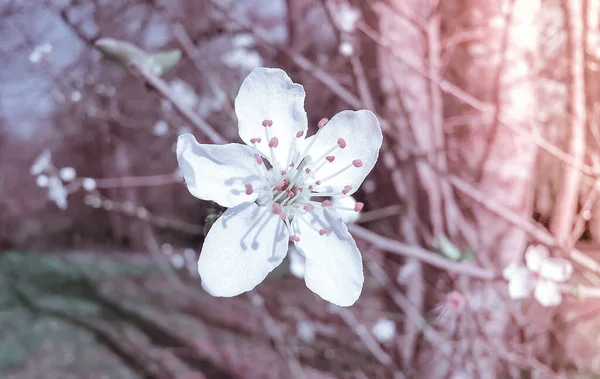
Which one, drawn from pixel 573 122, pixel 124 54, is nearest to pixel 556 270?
pixel 573 122

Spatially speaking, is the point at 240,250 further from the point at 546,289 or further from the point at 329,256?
the point at 546,289

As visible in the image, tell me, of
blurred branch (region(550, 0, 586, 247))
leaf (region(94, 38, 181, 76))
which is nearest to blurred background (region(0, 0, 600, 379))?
blurred branch (region(550, 0, 586, 247))

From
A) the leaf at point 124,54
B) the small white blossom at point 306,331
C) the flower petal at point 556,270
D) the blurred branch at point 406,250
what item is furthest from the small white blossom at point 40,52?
the flower petal at point 556,270

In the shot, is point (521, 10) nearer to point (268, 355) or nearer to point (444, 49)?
point (444, 49)

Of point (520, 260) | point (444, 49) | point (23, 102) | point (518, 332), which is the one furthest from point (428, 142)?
point (23, 102)

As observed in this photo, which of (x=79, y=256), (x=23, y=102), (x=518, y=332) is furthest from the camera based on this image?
(x=79, y=256)
